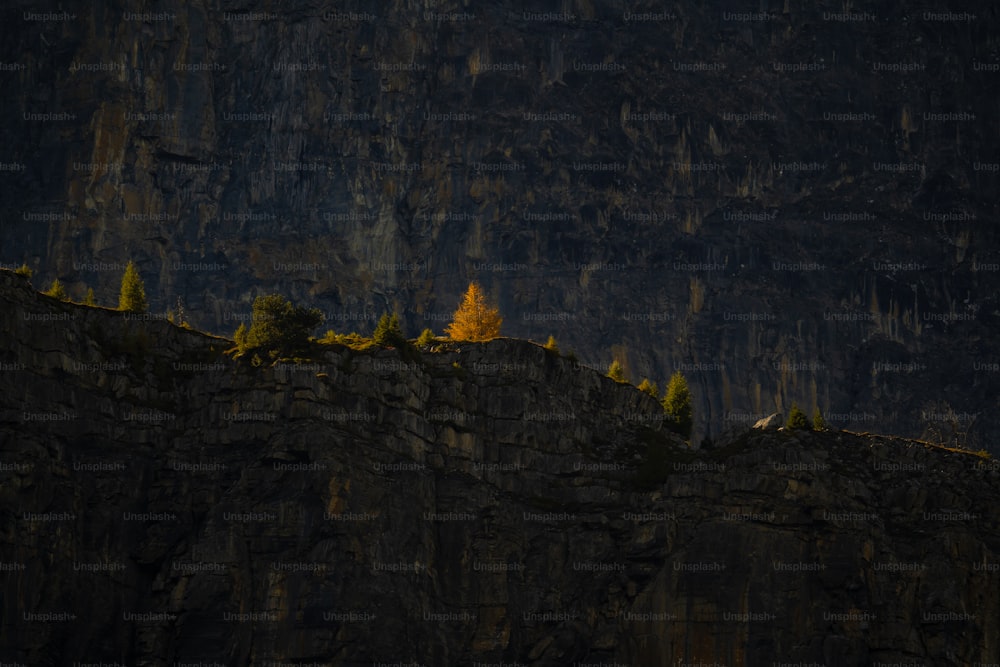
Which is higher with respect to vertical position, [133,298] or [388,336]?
[133,298]

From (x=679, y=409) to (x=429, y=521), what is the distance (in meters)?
24.0

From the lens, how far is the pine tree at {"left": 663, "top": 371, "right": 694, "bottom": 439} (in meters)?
152

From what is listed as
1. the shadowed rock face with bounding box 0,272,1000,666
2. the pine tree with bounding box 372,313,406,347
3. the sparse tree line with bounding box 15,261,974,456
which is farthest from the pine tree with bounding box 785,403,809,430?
the pine tree with bounding box 372,313,406,347

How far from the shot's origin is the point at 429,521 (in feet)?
452

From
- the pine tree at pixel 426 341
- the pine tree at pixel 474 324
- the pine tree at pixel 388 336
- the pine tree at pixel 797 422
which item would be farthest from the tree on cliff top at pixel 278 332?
the pine tree at pixel 797 422

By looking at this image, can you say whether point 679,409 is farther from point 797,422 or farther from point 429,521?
point 429,521

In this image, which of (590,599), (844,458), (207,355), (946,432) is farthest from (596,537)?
(946,432)

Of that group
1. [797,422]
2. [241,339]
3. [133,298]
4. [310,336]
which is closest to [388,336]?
[310,336]

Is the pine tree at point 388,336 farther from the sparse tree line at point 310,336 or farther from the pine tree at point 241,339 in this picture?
the pine tree at point 241,339

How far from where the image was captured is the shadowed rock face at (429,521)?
429 feet

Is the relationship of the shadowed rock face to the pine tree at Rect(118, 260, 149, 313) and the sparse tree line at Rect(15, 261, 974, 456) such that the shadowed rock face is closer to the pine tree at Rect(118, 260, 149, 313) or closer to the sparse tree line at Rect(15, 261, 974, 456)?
the sparse tree line at Rect(15, 261, 974, 456)

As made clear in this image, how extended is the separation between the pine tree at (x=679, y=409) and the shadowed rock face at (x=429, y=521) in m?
4.04

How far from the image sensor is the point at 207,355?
469 ft

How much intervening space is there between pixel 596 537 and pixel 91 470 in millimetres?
30621
